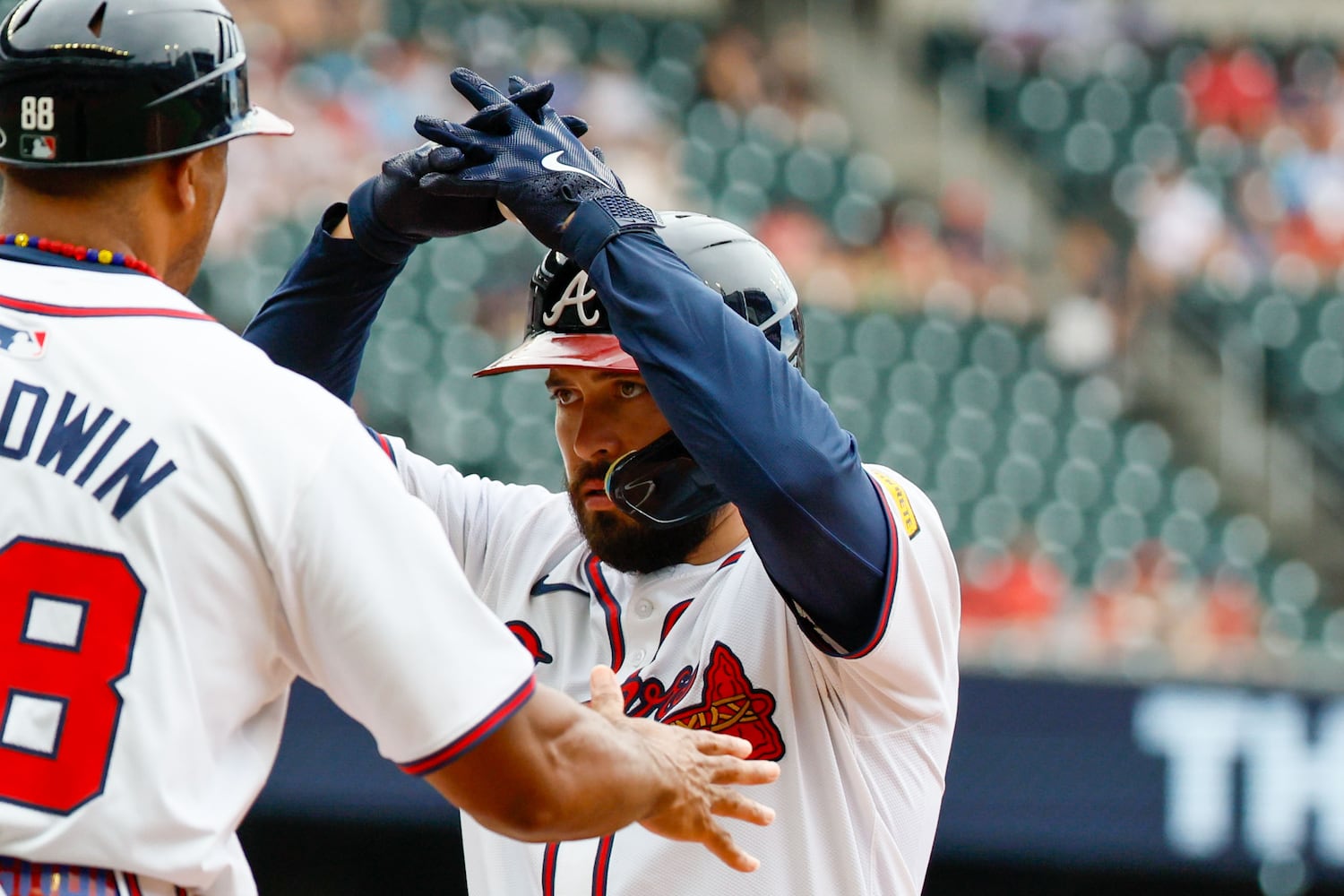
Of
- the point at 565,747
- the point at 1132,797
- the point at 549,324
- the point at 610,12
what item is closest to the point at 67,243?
the point at 565,747

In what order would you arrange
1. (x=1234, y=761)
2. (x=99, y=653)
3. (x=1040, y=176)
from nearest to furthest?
(x=99, y=653) < (x=1234, y=761) < (x=1040, y=176)

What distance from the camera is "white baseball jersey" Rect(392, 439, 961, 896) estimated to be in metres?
2.45

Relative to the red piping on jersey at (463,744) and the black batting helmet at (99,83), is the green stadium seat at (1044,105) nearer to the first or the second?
the black batting helmet at (99,83)

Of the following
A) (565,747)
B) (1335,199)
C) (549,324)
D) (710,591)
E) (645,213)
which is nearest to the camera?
(565,747)

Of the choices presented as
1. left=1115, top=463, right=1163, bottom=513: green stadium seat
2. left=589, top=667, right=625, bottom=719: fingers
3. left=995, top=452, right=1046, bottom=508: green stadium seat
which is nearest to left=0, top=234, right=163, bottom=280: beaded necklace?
left=589, top=667, right=625, bottom=719: fingers

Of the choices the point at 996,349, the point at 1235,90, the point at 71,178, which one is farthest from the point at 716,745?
the point at 1235,90

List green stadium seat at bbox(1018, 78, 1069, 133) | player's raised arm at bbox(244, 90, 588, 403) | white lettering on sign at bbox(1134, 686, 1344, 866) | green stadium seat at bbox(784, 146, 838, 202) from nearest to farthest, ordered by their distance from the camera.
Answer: player's raised arm at bbox(244, 90, 588, 403) → white lettering on sign at bbox(1134, 686, 1344, 866) → green stadium seat at bbox(784, 146, 838, 202) → green stadium seat at bbox(1018, 78, 1069, 133)

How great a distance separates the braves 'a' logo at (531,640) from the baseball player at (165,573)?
0.74 meters

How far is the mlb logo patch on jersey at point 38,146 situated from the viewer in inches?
76.9

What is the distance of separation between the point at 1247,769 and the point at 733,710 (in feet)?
12.3

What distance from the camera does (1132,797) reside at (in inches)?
226

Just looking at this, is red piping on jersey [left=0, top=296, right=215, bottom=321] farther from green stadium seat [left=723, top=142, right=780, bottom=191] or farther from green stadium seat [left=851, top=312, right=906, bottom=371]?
green stadium seat [left=723, top=142, right=780, bottom=191]

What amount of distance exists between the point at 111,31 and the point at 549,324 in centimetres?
102

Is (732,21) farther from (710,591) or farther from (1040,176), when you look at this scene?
(710,591)
